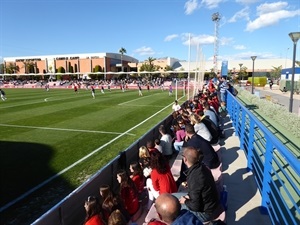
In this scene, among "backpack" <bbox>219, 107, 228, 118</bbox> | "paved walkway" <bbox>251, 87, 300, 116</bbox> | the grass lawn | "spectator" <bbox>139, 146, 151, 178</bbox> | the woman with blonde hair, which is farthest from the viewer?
"paved walkway" <bbox>251, 87, 300, 116</bbox>

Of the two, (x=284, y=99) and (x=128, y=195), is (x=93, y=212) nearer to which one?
(x=128, y=195)

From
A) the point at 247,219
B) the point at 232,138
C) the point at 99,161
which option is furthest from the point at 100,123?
the point at 247,219

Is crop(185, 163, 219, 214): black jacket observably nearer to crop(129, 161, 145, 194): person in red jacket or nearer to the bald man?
the bald man

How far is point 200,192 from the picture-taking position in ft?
12.0

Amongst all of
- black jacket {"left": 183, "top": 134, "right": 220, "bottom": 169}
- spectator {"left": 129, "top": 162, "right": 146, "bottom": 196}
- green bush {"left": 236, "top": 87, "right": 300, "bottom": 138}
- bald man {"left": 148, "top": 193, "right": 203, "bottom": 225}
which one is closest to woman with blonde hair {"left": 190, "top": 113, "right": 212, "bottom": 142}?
black jacket {"left": 183, "top": 134, "right": 220, "bottom": 169}

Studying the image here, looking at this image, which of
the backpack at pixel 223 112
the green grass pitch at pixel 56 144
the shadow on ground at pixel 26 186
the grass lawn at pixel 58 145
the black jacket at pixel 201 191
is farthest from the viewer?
the backpack at pixel 223 112

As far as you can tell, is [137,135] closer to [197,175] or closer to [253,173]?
[253,173]

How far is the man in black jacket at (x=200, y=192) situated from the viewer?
12.0 ft

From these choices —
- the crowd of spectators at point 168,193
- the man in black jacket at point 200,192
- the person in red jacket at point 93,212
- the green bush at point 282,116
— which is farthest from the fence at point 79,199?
the green bush at point 282,116

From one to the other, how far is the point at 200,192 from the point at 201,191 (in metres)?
0.02

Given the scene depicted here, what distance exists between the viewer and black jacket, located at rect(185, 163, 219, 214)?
3.65m

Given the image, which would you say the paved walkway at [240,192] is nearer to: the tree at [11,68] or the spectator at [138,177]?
the spectator at [138,177]

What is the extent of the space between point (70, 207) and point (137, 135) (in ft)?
29.3

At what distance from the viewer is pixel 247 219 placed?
447 cm
